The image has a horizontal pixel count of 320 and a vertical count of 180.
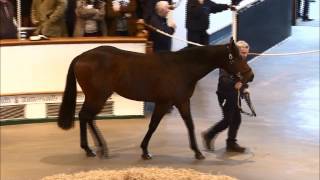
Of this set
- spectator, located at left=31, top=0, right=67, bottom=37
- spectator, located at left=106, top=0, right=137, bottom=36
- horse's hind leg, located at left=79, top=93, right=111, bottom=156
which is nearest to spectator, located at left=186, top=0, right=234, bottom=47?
spectator, located at left=106, top=0, right=137, bottom=36

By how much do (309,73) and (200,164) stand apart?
14.8ft

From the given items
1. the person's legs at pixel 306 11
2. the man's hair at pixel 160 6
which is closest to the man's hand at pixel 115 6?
the man's hair at pixel 160 6

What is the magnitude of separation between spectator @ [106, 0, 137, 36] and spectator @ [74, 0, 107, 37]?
0.08 metres

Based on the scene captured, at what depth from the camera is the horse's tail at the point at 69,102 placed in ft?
22.3

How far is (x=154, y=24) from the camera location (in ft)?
28.2

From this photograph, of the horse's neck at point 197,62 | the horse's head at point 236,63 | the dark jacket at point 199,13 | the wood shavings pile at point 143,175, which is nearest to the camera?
the wood shavings pile at point 143,175

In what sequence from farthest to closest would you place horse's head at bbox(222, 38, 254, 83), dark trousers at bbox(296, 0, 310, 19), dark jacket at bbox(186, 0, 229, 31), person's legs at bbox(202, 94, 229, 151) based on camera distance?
dark trousers at bbox(296, 0, 310, 19) → dark jacket at bbox(186, 0, 229, 31) → person's legs at bbox(202, 94, 229, 151) → horse's head at bbox(222, 38, 254, 83)

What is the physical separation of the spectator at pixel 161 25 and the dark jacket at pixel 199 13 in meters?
0.56

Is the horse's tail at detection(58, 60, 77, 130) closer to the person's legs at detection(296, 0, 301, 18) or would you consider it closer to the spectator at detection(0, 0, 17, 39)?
the spectator at detection(0, 0, 17, 39)

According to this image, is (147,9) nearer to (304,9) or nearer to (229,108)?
(229,108)

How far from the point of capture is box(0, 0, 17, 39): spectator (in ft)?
26.6

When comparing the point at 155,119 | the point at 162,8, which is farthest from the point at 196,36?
the point at 155,119

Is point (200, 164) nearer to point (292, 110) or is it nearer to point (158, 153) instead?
point (158, 153)

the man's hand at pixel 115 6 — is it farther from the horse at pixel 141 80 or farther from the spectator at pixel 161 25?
the horse at pixel 141 80
